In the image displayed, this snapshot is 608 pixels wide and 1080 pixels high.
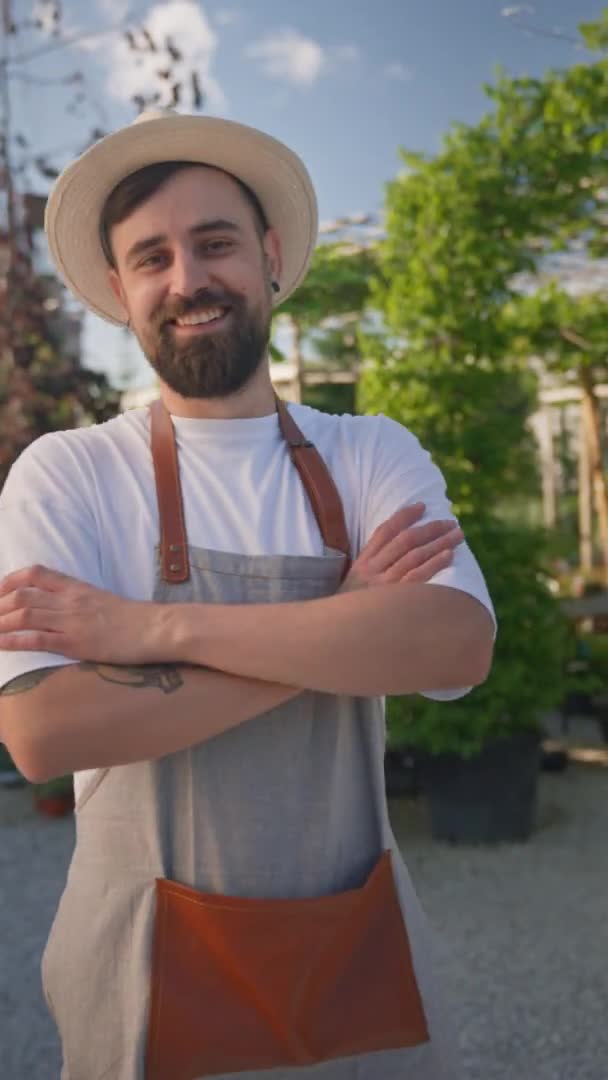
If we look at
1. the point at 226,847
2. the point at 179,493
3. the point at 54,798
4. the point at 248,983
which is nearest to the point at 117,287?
the point at 179,493

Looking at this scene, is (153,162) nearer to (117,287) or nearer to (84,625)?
(117,287)

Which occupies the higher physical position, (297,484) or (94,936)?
(297,484)

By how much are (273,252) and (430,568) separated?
59 cm

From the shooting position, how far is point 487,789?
576 centimetres

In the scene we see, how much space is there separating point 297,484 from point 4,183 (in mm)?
5849

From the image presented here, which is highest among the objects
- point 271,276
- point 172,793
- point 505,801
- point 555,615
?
point 271,276

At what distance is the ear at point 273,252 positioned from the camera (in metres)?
1.77

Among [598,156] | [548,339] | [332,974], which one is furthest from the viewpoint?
[548,339]

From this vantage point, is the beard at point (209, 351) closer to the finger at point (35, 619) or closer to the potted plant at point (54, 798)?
the finger at point (35, 619)

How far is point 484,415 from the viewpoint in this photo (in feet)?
20.5

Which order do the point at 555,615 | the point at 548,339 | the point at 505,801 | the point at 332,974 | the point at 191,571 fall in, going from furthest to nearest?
1. the point at 548,339
2. the point at 555,615
3. the point at 505,801
4. the point at 191,571
5. the point at 332,974

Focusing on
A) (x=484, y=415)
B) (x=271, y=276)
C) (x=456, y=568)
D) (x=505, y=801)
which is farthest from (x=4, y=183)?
(x=456, y=568)

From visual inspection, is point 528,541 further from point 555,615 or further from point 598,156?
point 598,156

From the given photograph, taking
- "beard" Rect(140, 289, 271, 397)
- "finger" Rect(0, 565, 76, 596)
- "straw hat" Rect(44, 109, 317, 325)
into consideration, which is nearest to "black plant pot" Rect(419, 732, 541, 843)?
"straw hat" Rect(44, 109, 317, 325)
